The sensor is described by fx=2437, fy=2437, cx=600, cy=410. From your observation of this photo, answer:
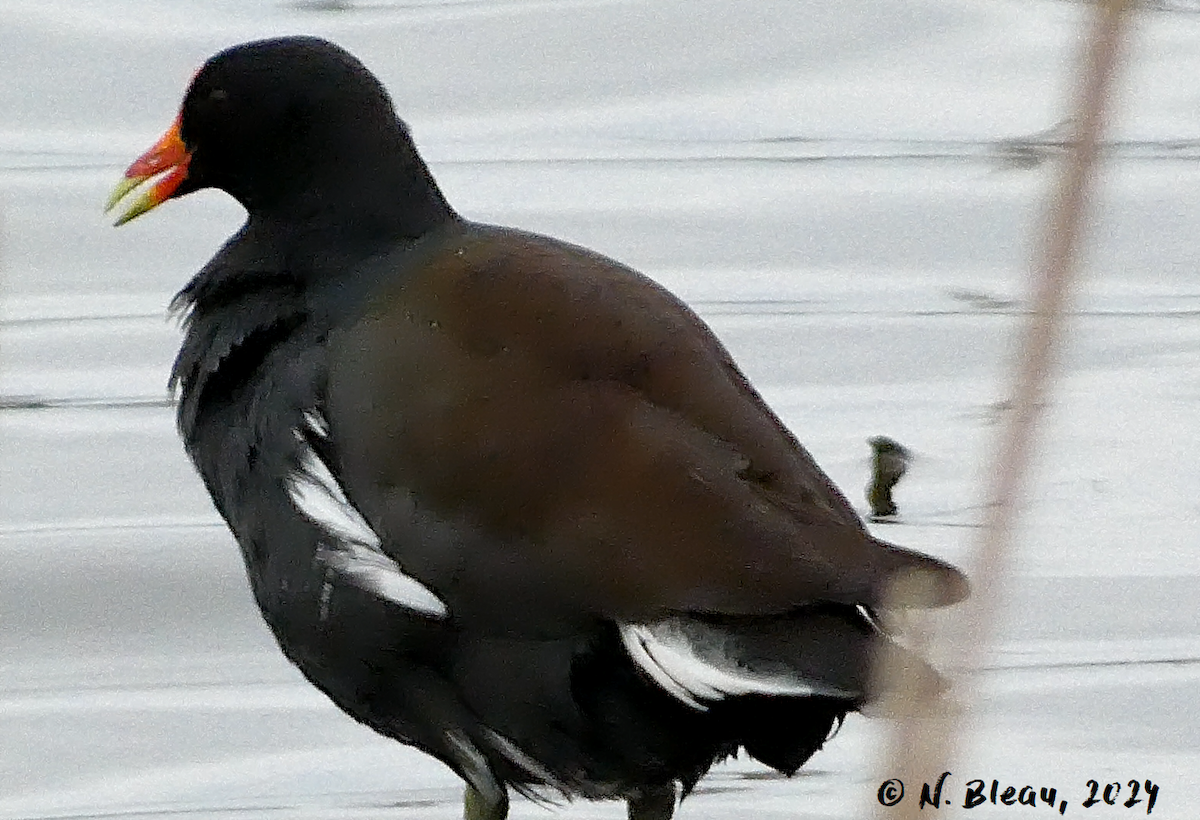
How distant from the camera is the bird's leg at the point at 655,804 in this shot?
2766 millimetres

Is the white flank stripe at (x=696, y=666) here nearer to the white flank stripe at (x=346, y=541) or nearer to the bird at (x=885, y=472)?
the white flank stripe at (x=346, y=541)

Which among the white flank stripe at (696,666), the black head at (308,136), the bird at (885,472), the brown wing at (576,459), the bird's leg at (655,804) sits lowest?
the bird at (885,472)

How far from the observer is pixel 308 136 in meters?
2.97

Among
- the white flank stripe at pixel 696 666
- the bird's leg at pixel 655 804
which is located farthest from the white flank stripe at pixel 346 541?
the bird's leg at pixel 655 804

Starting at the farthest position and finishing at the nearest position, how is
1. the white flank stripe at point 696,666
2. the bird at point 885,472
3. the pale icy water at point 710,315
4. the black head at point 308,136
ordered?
the bird at point 885,472, the pale icy water at point 710,315, the black head at point 308,136, the white flank stripe at point 696,666

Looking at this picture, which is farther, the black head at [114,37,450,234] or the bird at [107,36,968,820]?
the black head at [114,37,450,234]

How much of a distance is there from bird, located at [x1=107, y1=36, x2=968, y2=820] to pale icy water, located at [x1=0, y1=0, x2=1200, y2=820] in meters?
0.22

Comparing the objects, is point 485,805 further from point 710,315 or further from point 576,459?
point 710,315

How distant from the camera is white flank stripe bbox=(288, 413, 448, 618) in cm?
254

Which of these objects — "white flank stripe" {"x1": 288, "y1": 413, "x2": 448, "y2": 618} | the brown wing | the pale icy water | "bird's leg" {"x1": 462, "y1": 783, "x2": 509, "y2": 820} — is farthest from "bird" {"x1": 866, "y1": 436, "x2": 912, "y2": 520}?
"white flank stripe" {"x1": 288, "y1": 413, "x2": 448, "y2": 618}

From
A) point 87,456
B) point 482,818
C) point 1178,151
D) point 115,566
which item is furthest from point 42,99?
point 482,818

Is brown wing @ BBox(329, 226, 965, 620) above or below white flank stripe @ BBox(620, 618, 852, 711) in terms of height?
above

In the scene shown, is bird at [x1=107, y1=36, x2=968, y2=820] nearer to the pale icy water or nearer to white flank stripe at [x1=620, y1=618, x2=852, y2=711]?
white flank stripe at [x1=620, y1=618, x2=852, y2=711]

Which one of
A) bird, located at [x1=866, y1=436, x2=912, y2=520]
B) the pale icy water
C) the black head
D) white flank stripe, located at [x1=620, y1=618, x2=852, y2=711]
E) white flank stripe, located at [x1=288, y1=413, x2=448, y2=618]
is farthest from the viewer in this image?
bird, located at [x1=866, y1=436, x2=912, y2=520]
